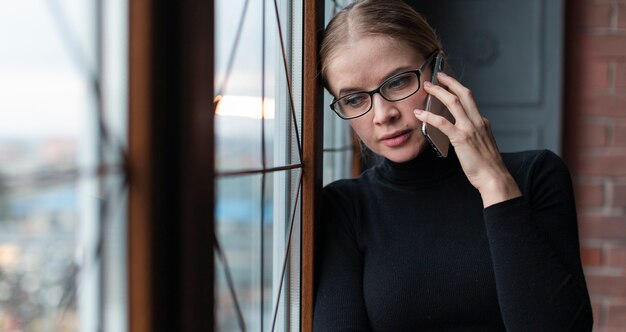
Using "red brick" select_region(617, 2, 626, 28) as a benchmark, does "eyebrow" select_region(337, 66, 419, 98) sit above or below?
below

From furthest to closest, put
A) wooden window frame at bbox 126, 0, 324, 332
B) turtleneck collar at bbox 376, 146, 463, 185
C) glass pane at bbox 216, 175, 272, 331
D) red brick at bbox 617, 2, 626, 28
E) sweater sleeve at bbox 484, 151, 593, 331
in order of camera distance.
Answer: red brick at bbox 617, 2, 626, 28
turtleneck collar at bbox 376, 146, 463, 185
sweater sleeve at bbox 484, 151, 593, 331
glass pane at bbox 216, 175, 272, 331
wooden window frame at bbox 126, 0, 324, 332

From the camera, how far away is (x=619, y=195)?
8.07 feet

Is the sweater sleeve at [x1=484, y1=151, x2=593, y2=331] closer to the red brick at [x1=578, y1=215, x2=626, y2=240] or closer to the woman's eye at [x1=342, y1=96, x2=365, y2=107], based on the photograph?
the woman's eye at [x1=342, y1=96, x2=365, y2=107]

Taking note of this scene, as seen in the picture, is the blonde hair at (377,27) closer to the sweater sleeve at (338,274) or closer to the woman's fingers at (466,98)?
the woman's fingers at (466,98)

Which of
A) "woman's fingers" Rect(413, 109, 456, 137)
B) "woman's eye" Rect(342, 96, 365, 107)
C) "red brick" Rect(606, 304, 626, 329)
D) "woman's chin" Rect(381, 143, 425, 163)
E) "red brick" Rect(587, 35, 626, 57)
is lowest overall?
"red brick" Rect(606, 304, 626, 329)

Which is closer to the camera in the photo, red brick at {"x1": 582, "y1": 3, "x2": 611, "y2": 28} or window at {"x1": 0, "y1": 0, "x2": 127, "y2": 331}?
window at {"x1": 0, "y1": 0, "x2": 127, "y2": 331}

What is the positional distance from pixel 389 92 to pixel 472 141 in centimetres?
16

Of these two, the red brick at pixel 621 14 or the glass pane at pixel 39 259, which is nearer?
the glass pane at pixel 39 259

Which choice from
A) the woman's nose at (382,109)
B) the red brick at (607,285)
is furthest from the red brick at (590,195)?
the woman's nose at (382,109)

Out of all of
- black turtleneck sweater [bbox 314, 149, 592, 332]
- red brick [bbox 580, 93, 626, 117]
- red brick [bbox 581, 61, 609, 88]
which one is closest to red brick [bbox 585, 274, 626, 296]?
red brick [bbox 580, 93, 626, 117]

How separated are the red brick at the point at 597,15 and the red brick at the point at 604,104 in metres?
0.24

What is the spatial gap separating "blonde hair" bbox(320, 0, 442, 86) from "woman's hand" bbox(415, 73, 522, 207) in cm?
10

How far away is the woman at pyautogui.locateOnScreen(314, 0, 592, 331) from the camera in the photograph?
1137mm

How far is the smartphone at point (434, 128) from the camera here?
3.97 ft
